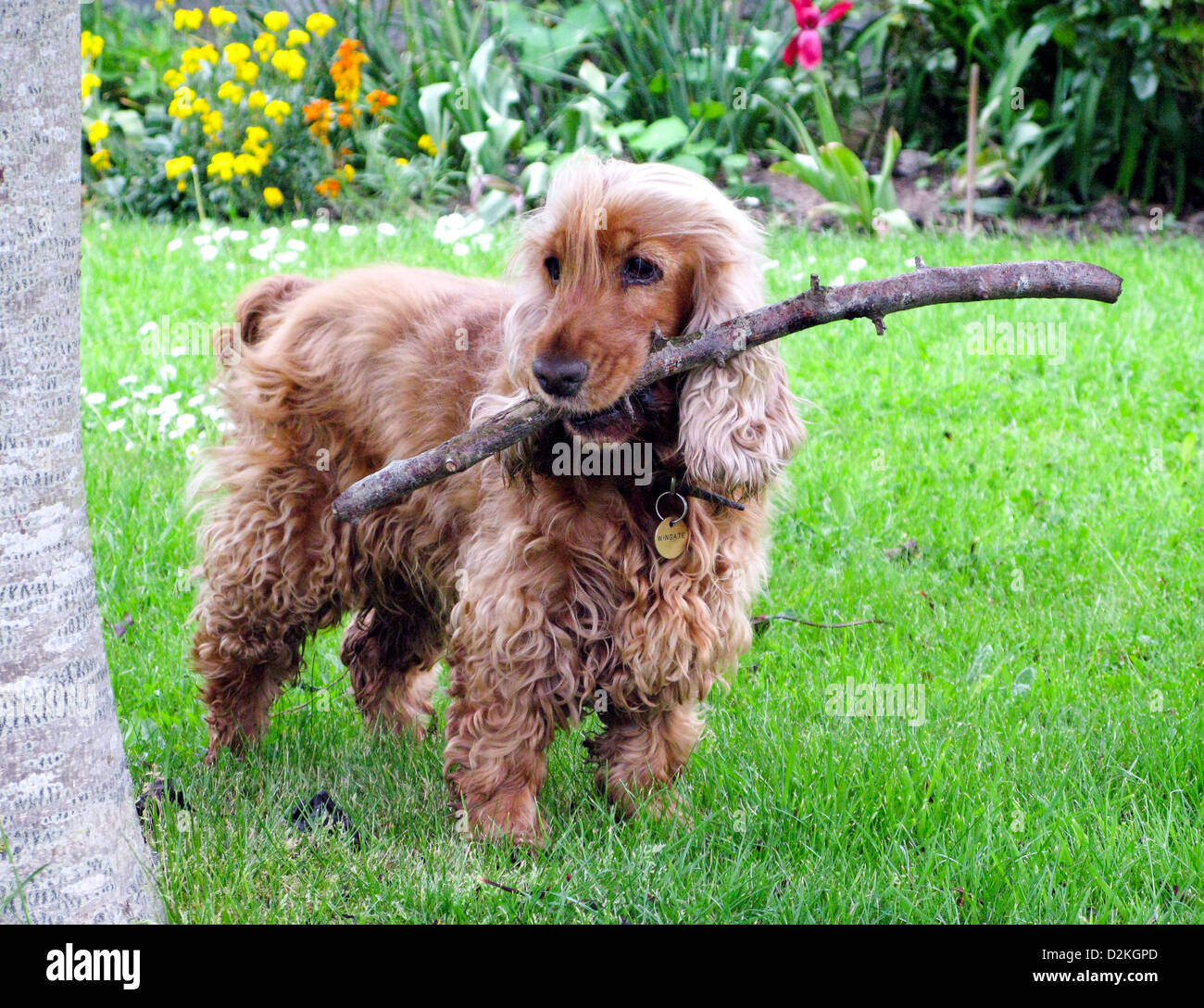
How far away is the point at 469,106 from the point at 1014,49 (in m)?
4.09

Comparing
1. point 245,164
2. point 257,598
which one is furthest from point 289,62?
point 257,598

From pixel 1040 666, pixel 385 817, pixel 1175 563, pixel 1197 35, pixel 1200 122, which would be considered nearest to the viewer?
pixel 385 817

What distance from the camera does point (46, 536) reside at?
7.77 ft

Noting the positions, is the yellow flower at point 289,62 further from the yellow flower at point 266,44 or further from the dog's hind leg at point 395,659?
the dog's hind leg at point 395,659

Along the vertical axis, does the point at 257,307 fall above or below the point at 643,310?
below

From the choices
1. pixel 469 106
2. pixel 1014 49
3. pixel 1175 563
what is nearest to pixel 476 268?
pixel 469 106

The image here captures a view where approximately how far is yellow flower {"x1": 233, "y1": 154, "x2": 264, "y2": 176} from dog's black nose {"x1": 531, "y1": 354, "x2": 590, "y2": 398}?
21.3 feet

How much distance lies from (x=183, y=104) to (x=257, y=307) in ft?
16.0

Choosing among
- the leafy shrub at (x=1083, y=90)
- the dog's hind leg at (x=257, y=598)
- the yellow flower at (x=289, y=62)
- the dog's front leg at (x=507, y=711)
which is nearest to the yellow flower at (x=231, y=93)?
the yellow flower at (x=289, y=62)

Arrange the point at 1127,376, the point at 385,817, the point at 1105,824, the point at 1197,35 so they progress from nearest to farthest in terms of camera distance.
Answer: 1. the point at 1105,824
2. the point at 385,817
3. the point at 1127,376
4. the point at 1197,35

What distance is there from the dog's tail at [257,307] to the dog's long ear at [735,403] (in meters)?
1.76

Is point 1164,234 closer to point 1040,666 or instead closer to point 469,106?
point 469,106

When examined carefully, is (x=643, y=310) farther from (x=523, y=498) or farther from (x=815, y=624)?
(x=815, y=624)

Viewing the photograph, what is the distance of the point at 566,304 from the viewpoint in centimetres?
287
